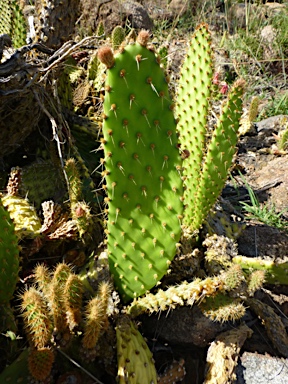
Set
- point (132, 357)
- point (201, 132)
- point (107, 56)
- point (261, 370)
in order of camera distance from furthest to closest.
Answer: point (201, 132) < point (261, 370) < point (132, 357) < point (107, 56)

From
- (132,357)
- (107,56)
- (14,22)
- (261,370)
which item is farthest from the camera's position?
(14,22)

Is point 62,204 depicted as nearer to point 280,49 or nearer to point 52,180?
point 52,180

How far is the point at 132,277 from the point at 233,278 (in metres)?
0.37

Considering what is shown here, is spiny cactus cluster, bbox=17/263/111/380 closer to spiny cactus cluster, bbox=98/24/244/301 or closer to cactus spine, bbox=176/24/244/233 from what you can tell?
spiny cactus cluster, bbox=98/24/244/301

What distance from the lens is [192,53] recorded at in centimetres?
206

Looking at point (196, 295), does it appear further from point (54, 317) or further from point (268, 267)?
point (268, 267)

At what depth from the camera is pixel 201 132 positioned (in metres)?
2.08

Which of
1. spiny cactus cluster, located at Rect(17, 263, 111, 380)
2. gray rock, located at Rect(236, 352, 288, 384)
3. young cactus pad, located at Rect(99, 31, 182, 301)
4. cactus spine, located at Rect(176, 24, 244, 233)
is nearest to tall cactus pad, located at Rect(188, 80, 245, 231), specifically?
cactus spine, located at Rect(176, 24, 244, 233)

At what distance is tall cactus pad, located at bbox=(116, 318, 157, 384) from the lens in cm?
142

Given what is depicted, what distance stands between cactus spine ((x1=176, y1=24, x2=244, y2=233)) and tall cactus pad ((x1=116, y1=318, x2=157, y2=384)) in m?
0.65

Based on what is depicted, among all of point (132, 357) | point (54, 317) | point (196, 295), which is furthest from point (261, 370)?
point (54, 317)

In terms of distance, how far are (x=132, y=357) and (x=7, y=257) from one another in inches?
21.4

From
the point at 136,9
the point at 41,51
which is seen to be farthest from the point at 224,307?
the point at 136,9

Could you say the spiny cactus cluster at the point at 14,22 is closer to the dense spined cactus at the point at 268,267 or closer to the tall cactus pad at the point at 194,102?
the tall cactus pad at the point at 194,102
